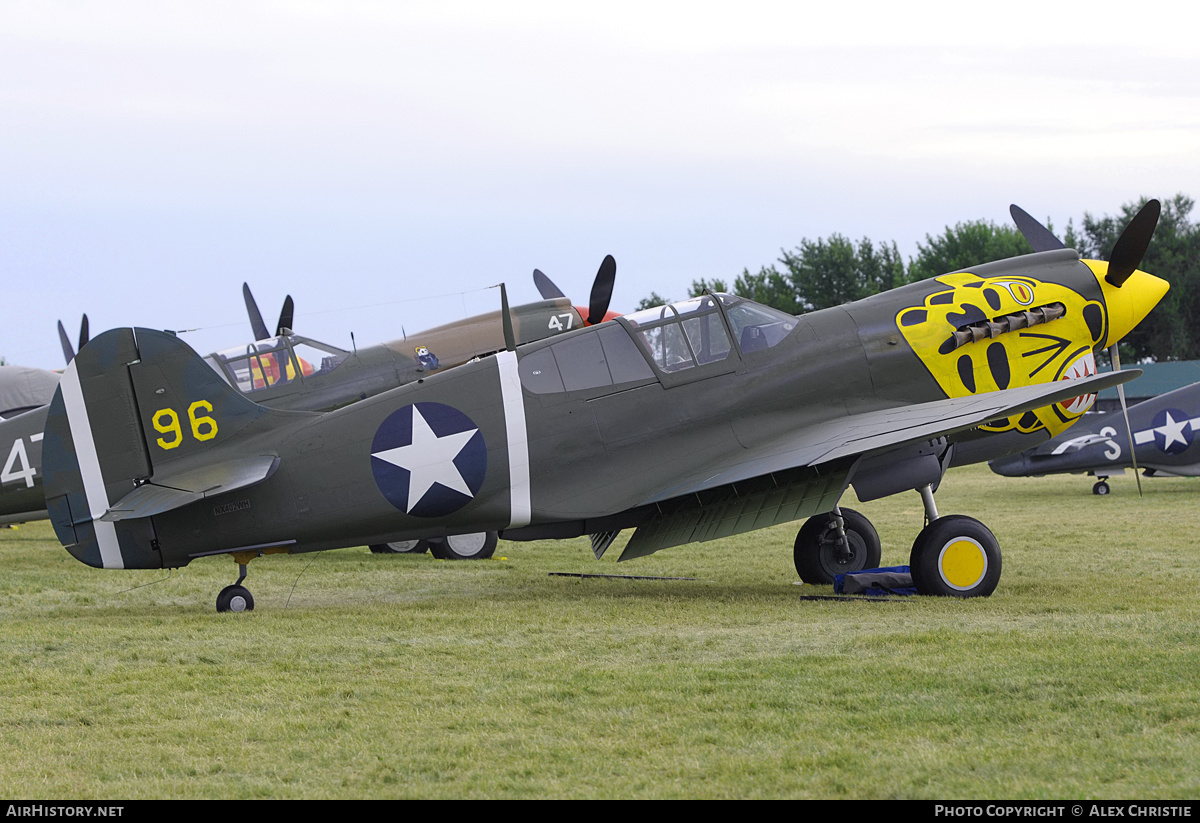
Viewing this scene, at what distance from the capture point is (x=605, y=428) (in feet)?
27.8

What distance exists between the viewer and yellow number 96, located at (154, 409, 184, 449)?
8.23 meters

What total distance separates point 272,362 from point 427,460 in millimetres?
4796

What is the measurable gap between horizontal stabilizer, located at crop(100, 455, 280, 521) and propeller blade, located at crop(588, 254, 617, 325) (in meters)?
5.46

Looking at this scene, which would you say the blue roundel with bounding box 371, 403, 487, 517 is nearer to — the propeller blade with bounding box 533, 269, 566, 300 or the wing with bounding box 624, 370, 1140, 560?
the wing with bounding box 624, 370, 1140, 560

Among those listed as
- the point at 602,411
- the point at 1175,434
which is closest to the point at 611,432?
the point at 602,411

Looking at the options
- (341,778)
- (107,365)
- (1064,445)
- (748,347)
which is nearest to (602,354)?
(748,347)

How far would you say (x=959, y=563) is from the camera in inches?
315

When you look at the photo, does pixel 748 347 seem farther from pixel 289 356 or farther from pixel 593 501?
pixel 289 356

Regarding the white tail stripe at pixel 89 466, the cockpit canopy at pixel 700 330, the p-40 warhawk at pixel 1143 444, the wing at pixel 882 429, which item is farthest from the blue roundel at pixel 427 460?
the p-40 warhawk at pixel 1143 444

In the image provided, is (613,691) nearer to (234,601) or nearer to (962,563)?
(962,563)

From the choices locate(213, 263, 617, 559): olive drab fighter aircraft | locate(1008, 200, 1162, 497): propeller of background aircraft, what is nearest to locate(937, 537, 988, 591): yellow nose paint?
locate(1008, 200, 1162, 497): propeller of background aircraft

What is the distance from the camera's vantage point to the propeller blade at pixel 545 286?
51.3ft

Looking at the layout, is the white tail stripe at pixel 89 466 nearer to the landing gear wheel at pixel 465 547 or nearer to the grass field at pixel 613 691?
the grass field at pixel 613 691

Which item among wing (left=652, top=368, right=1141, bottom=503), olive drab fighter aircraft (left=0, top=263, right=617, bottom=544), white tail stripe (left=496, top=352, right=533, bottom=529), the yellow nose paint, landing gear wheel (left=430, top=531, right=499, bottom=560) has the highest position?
olive drab fighter aircraft (left=0, top=263, right=617, bottom=544)
